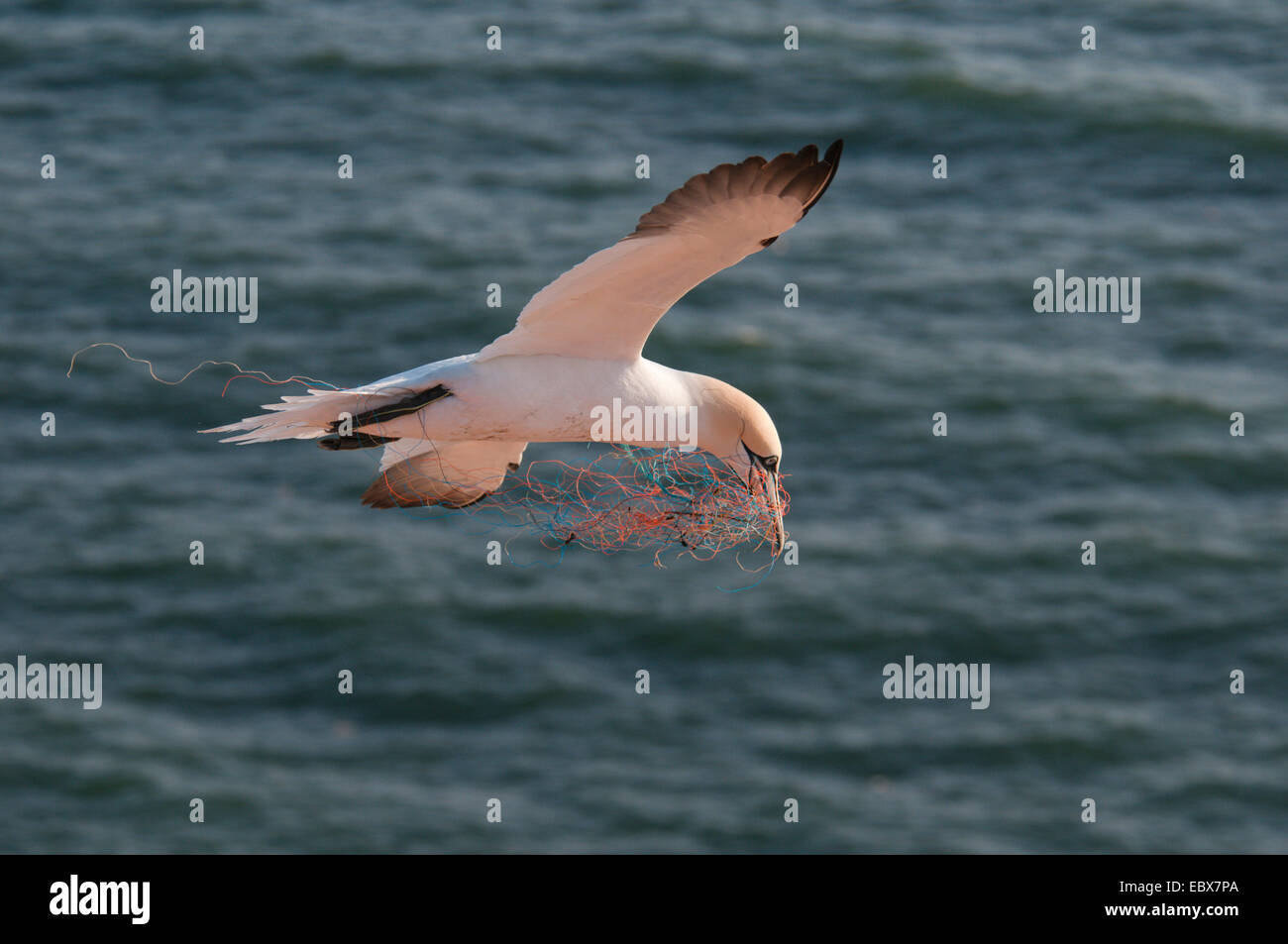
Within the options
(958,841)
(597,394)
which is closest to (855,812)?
(958,841)

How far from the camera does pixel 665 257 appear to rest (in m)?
13.0

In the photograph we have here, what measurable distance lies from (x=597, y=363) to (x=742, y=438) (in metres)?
1.30

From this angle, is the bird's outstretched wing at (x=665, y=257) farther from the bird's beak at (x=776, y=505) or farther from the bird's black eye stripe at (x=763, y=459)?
the bird's beak at (x=776, y=505)

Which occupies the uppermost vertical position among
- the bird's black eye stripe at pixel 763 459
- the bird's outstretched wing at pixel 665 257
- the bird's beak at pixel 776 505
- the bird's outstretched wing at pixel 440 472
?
the bird's outstretched wing at pixel 665 257

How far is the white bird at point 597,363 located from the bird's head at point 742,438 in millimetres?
13

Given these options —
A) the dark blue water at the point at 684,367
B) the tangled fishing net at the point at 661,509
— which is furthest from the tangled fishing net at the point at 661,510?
the dark blue water at the point at 684,367

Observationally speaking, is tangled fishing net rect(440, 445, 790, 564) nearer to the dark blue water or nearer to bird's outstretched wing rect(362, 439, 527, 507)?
bird's outstretched wing rect(362, 439, 527, 507)

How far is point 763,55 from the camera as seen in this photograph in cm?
6353

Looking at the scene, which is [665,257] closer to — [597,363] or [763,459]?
[597,363]

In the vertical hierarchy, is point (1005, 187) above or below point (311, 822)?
above

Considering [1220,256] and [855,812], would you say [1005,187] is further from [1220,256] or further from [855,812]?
[855,812]

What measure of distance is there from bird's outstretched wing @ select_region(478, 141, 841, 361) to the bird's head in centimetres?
72

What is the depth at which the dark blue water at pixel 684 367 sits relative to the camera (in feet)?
169

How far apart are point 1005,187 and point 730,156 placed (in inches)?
407
